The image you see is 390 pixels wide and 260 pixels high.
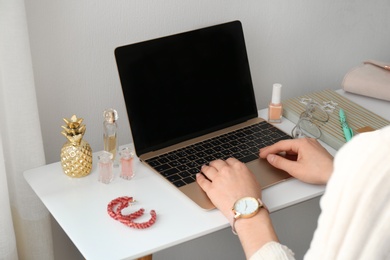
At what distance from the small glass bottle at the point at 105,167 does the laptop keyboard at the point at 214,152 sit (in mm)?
96

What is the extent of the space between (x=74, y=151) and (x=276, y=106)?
50cm

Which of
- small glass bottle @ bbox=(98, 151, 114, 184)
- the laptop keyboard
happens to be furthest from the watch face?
small glass bottle @ bbox=(98, 151, 114, 184)

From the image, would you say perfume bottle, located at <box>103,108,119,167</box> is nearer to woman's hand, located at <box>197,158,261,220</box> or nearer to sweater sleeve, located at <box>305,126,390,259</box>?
woman's hand, located at <box>197,158,261,220</box>

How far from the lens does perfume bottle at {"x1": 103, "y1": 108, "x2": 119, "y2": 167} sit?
139cm

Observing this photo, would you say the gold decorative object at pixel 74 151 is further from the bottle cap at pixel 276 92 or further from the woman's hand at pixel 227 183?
the bottle cap at pixel 276 92

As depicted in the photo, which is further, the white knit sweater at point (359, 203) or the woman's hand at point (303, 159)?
the woman's hand at point (303, 159)

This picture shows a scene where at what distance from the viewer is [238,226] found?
122 cm

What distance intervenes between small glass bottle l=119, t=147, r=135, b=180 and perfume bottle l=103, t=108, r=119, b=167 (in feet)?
0.11

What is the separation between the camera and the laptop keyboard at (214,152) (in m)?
1.41

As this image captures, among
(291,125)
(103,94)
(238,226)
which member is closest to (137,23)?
(103,94)

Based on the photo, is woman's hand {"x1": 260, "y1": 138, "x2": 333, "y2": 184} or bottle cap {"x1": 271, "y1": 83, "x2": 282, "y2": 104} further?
bottle cap {"x1": 271, "y1": 83, "x2": 282, "y2": 104}

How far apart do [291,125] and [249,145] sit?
0.17 metres

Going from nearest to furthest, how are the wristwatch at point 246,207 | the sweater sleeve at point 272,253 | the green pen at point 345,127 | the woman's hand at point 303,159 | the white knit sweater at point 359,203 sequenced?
the white knit sweater at point 359,203 < the sweater sleeve at point 272,253 < the wristwatch at point 246,207 < the woman's hand at point 303,159 < the green pen at point 345,127

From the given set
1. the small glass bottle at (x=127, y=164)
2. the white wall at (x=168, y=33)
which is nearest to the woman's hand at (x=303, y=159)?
the small glass bottle at (x=127, y=164)
